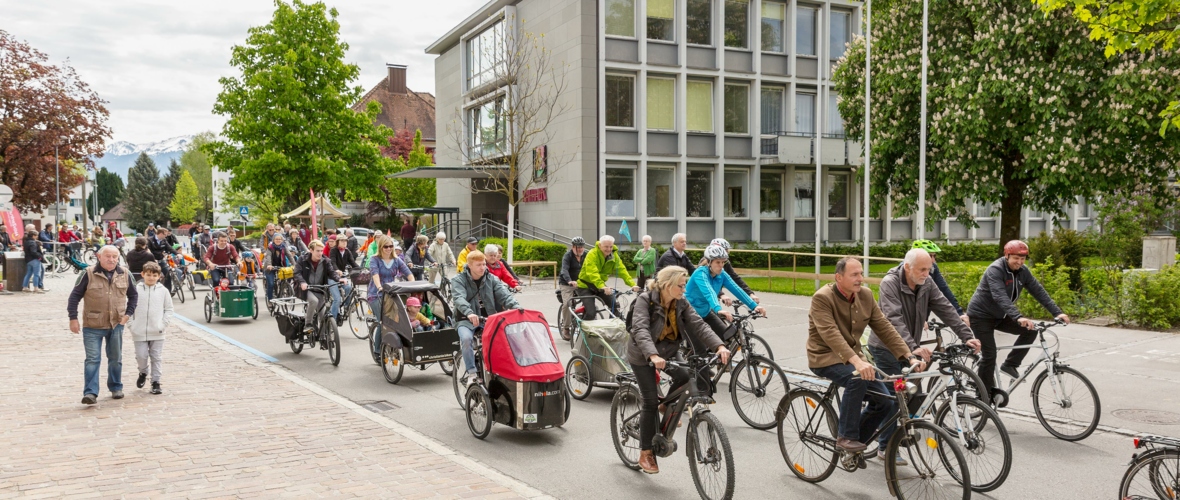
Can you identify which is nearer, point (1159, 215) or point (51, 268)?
point (1159, 215)

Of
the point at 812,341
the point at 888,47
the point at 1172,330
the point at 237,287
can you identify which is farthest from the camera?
the point at 888,47

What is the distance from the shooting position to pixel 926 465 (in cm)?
536

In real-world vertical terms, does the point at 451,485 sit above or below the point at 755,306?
below

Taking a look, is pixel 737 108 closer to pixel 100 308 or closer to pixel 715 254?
pixel 715 254

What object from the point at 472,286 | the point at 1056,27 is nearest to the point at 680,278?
the point at 472,286

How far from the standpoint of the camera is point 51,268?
3491 centimetres

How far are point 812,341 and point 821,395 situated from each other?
0.43 m

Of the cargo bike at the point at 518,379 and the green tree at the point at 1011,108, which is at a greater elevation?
the green tree at the point at 1011,108

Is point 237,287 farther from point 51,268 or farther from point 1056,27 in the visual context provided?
point 51,268

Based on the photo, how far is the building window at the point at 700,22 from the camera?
32.2m

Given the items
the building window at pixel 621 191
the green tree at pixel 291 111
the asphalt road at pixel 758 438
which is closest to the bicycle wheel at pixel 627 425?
the asphalt road at pixel 758 438

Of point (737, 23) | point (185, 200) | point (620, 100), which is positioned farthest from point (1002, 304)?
point (185, 200)

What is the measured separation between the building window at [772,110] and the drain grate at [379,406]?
26.6 m

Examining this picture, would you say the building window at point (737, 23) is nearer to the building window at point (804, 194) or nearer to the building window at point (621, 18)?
the building window at point (621, 18)
